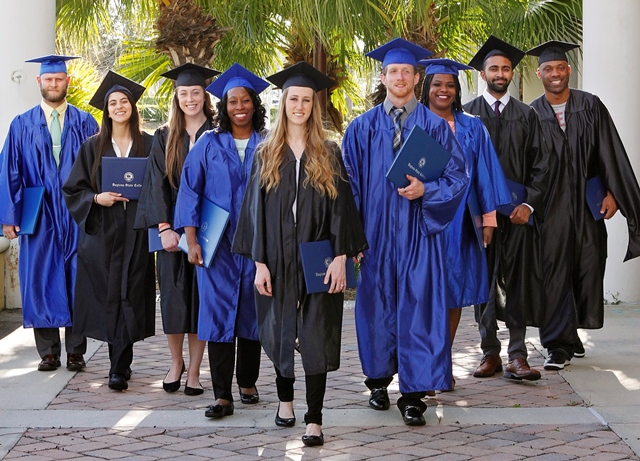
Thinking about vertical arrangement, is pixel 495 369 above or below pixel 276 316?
below

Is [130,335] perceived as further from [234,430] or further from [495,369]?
[495,369]

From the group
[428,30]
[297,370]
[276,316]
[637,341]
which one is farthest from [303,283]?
[428,30]

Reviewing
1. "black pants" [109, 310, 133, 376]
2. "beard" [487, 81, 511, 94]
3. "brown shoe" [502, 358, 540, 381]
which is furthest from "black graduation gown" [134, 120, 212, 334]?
"brown shoe" [502, 358, 540, 381]

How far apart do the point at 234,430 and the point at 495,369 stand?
208cm

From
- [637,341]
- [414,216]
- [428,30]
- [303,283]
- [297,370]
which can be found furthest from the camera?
[428,30]

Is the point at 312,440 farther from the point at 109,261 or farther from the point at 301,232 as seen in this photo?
the point at 109,261

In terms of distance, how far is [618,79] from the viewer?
31.7 ft

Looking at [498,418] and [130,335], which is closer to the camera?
[498,418]

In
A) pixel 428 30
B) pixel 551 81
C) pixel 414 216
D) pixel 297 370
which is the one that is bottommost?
pixel 297 370

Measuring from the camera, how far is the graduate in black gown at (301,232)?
5297 millimetres

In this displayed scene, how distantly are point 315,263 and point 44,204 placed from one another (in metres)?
2.80

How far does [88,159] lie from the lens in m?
6.79

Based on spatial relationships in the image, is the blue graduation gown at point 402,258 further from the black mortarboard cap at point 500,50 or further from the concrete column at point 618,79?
the concrete column at point 618,79

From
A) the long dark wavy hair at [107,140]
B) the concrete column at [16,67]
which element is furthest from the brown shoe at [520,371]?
the concrete column at [16,67]
